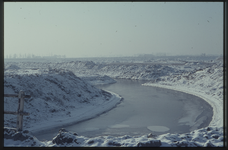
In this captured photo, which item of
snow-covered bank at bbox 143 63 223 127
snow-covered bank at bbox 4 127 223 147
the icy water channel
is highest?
snow-covered bank at bbox 143 63 223 127

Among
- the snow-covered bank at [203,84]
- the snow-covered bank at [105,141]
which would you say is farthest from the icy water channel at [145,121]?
the snow-covered bank at [203,84]

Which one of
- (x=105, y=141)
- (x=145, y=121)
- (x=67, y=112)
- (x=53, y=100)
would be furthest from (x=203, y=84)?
(x=105, y=141)

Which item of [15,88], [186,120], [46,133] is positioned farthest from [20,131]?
[186,120]

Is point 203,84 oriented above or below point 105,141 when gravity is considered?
above

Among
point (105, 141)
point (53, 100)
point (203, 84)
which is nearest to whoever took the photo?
point (105, 141)

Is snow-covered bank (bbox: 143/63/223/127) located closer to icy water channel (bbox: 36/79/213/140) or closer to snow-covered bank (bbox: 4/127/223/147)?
icy water channel (bbox: 36/79/213/140)

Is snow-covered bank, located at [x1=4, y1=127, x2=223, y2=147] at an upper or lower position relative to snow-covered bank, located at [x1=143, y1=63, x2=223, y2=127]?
lower

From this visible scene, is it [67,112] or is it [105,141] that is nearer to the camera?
[105,141]

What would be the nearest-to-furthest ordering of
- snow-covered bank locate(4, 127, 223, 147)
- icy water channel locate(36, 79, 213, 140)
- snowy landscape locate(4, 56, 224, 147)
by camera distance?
snow-covered bank locate(4, 127, 223, 147) → snowy landscape locate(4, 56, 224, 147) → icy water channel locate(36, 79, 213, 140)

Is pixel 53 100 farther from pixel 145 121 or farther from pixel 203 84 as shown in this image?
pixel 203 84

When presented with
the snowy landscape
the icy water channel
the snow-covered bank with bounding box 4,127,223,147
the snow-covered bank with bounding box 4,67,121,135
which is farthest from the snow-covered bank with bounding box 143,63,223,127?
the snow-covered bank with bounding box 4,127,223,147
